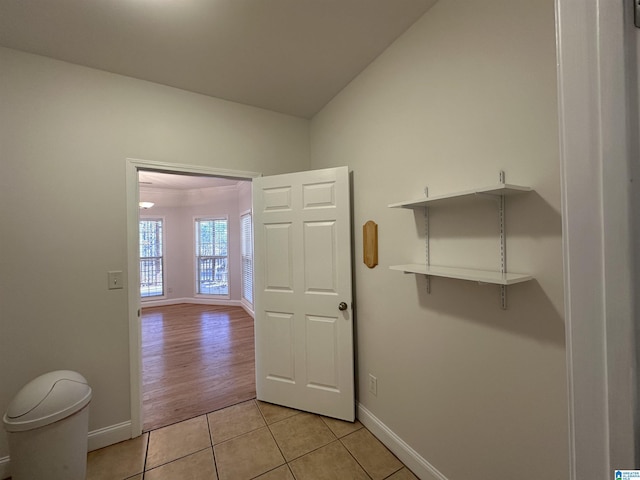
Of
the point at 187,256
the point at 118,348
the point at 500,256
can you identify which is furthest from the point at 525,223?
the point at 187,256

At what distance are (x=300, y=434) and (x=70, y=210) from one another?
7.58ft

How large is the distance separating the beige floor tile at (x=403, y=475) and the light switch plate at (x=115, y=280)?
2.24 meters

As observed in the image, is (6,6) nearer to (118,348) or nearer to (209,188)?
(118,348)

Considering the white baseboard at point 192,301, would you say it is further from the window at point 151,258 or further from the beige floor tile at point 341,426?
the beige floor tile at point 341,426

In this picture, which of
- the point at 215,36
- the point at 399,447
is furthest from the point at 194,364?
the point at 215,36

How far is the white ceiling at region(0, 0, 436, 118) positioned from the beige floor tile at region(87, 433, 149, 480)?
107 inches

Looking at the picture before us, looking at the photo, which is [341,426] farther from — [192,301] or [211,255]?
[192,301]

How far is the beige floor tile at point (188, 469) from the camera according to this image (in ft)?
5.49

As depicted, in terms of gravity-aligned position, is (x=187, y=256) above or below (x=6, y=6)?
below

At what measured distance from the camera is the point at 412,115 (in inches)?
65.6

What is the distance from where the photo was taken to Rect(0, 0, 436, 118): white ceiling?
1490 millimetres

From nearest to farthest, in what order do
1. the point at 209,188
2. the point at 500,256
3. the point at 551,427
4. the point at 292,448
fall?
the point at 551,427
the point at 500,256
the point at 292,448
the point at 209,188

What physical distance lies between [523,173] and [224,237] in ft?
20.5

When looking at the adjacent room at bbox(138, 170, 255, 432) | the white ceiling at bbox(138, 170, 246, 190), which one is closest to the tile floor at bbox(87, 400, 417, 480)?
the adjacent room at bbox(138, 170, 255, 432)
